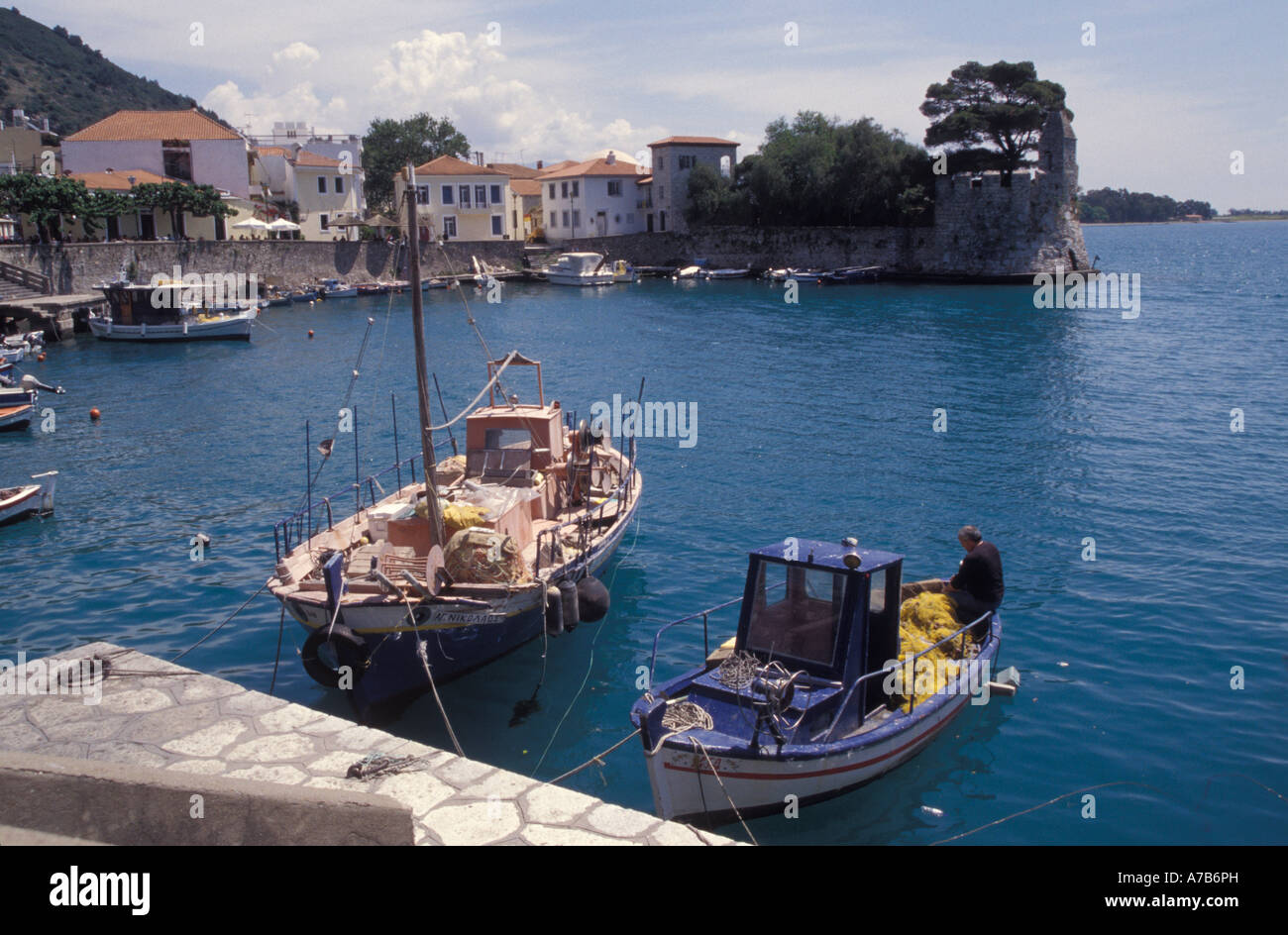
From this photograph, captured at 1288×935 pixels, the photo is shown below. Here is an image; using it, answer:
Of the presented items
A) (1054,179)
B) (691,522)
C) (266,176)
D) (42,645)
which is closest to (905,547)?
(691,522)

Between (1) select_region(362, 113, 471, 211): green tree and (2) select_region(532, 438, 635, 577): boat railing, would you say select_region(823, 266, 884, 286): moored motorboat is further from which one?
(2) select_region(532, 438, 635, 577): boat railing

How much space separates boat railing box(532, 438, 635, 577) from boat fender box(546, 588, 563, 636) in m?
0.52

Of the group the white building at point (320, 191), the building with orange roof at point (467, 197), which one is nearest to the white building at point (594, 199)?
the building with orange roof at point (467, 197)

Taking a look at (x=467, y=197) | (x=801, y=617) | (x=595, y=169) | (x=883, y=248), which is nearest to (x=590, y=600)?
(x=801, y=617)

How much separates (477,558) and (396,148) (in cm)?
9002

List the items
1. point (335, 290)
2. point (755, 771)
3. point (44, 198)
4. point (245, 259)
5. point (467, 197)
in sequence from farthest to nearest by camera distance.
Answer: point (467, 197), point (335, 290), point (245, 259), point (44, 198), point (755, 771)

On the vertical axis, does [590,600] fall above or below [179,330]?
below

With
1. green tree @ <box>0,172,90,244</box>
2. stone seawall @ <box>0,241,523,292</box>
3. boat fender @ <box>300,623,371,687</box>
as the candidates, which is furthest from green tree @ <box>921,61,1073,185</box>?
boat fender @ <box>300,623,371,687</box>

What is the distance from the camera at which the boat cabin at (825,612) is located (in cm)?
1024

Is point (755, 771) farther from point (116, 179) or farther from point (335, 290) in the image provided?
point (116, 179)

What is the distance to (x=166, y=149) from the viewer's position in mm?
71812

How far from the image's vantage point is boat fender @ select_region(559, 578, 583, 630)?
13.4 metres

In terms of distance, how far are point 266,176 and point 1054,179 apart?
66097mm

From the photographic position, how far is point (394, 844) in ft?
16.7
